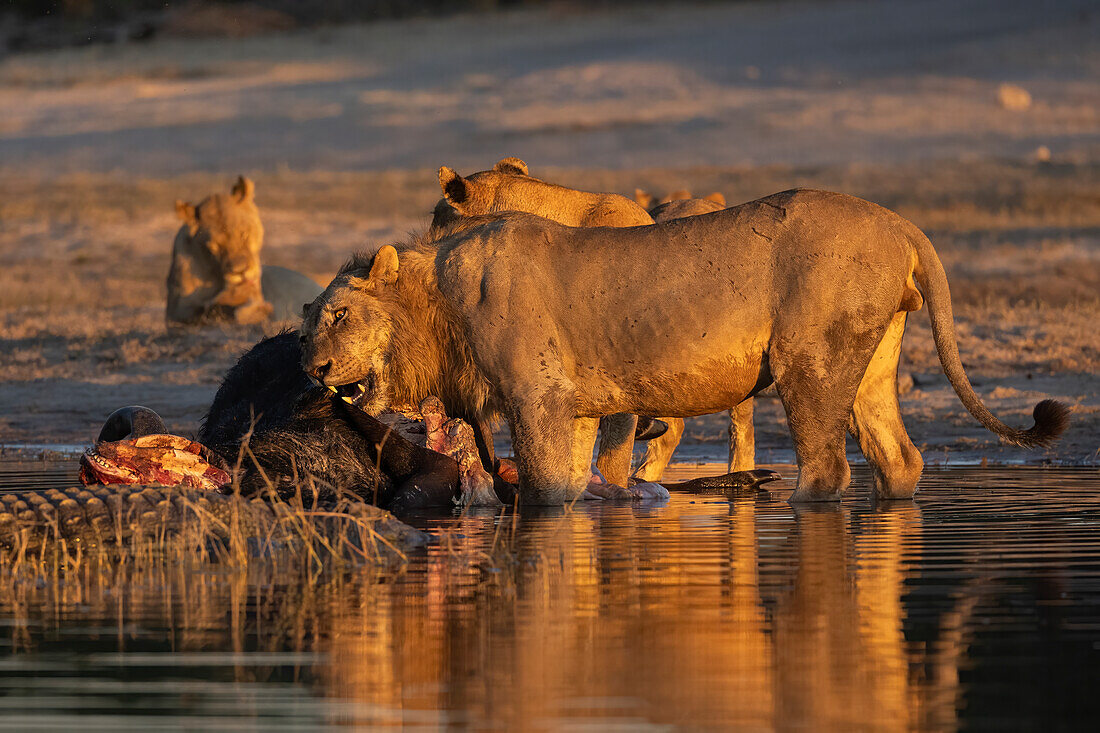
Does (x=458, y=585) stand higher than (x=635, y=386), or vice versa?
(x=635, y=386)

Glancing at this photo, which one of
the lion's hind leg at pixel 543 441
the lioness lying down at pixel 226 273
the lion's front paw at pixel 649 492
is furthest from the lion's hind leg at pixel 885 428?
the lioness lying down at pixel 226 273

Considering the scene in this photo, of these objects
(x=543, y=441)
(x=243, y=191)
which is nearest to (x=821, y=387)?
(x=543, y=441)

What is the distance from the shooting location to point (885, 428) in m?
9.59

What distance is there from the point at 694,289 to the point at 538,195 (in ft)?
6.45

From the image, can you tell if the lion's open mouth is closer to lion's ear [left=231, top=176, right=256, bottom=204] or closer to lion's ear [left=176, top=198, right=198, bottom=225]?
lion's ear [left=176, top=198, right=198, bottom=225]

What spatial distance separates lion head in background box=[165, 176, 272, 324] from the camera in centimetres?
2111

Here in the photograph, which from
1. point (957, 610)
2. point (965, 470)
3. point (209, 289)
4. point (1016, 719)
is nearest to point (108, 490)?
point (957, 610)

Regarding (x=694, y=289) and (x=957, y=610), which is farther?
(x=694, y=289)

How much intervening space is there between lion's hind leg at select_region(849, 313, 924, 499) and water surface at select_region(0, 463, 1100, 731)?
4.97ft

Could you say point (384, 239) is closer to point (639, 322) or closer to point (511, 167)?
point (511, 167)

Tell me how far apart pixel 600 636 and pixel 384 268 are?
4229 millimetres

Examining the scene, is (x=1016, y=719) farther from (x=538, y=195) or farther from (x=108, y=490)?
(x=538, y=195)

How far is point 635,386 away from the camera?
9.14 meters

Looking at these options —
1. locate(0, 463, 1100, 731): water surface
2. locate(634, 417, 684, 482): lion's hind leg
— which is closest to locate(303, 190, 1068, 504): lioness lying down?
locate(0, 463, 1100, 731): water surface
